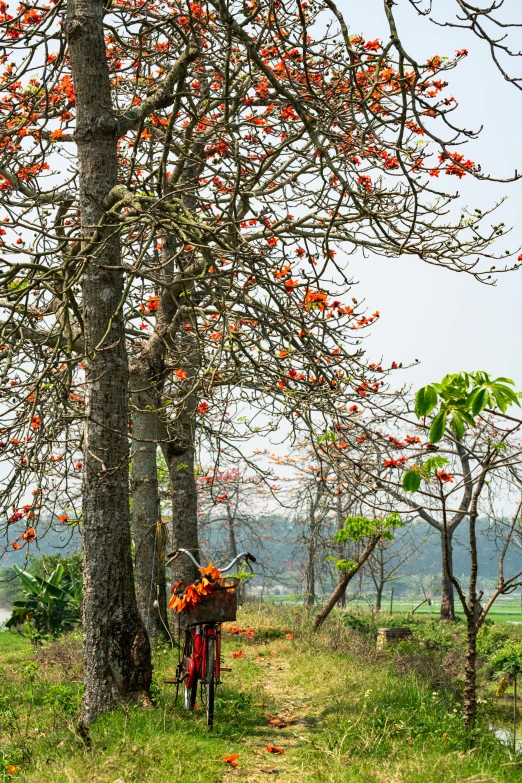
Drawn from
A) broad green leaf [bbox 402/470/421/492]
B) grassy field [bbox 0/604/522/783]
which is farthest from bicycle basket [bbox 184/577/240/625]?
broad green leaf [bbox 402/470/421/492]

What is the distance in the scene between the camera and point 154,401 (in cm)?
1011

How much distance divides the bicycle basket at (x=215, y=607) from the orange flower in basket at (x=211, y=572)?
0.08 meters

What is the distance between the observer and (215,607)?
6.36 meters

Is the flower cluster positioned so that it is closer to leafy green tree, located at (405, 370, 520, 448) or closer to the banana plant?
leafy green tree, located at (405, 370, 520, 448)

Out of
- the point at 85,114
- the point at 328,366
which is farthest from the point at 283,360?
the point at 85,114

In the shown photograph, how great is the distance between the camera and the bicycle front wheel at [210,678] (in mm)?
6008

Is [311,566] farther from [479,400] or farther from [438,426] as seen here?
[479,400]

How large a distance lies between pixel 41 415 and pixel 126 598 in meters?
1.78

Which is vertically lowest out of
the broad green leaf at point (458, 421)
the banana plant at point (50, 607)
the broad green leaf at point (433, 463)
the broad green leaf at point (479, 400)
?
the banana plant at point (50, 607)

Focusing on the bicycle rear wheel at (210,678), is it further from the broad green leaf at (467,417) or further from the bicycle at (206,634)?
the broad green leaf at (467,417)

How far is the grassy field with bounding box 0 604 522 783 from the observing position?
4.80 meters

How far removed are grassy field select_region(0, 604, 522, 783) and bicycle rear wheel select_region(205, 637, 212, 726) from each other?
0.42ft

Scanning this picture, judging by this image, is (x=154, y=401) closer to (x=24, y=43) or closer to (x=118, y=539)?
(x=118, y=539)

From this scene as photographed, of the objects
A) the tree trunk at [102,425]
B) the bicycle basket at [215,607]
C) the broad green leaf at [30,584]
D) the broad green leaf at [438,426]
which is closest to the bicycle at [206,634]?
the bicycle basket at [215,607]
